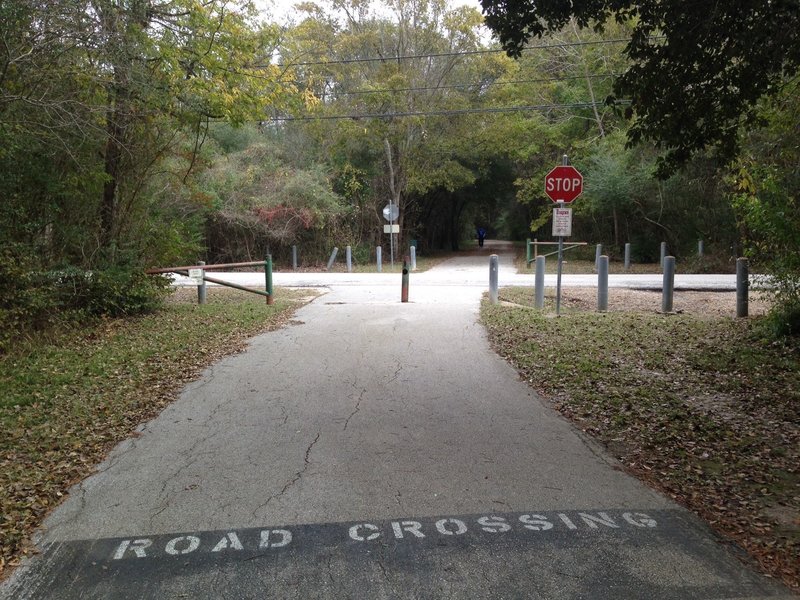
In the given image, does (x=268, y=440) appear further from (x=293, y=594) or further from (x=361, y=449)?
(x=293, y=594)

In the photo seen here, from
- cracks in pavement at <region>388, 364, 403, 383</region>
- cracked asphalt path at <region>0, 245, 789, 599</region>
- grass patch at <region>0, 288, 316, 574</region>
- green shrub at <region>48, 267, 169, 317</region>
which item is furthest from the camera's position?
green shrub at <region>48, 267, 169, 317</region>

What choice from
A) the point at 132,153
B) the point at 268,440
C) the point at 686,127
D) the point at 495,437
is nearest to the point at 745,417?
the point at 495,437

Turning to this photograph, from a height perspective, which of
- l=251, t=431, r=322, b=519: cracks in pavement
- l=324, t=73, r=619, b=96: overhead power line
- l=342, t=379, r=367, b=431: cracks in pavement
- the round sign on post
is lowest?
l=251, t=431, r=322, b=519: cracks in pavement

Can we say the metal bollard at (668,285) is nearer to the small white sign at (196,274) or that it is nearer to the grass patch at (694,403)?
the grass patch at (694,403)

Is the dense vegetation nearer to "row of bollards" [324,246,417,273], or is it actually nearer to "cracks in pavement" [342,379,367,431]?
"row of bollards" [324,246,417,273]

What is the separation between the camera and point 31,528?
388 cm

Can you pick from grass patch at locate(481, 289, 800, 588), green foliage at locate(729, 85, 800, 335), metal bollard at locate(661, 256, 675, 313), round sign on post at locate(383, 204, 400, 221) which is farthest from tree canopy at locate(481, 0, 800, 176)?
round sign on post at locate(383, 204, 400, 221)

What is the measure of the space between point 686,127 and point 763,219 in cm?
284

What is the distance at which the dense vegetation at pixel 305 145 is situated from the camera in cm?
861

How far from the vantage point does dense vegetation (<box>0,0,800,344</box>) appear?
28.2 feet

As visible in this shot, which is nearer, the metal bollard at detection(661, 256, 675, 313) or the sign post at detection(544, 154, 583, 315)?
the sign post at detection(544, 154, 583, 315)

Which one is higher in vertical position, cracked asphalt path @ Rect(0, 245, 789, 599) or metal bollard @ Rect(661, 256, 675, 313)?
metal bollard @ Rect(661, 256, 675, 313)

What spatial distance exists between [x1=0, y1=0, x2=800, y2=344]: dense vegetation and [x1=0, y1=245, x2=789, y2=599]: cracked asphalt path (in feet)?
13.3

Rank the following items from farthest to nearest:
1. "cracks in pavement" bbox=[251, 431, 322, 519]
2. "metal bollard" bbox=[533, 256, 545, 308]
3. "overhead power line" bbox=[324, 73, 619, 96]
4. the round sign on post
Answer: the round sign on post
"overhead power line" bbox=[324, 73, 619, 96]
"metal bollard" bbox=[533, 256, 545, 308]
"cracks in pavement" bbox=[251, 431, 322, 519]
